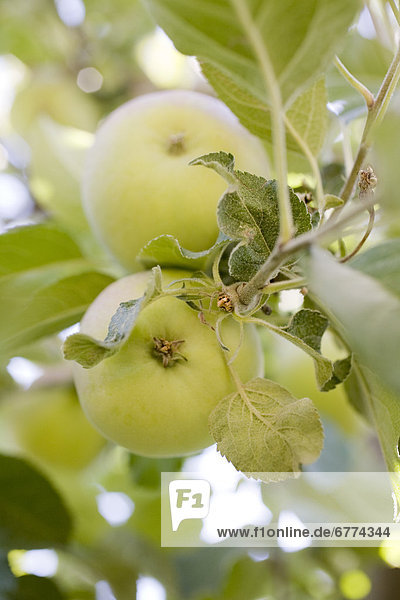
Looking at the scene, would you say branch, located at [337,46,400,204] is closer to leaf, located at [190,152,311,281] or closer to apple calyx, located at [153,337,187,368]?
leaf, located at [190,152,311,281]

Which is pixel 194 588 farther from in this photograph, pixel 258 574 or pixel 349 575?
pixel 349 575

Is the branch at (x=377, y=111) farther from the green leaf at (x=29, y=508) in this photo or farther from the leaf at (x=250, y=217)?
the green leaf at (x=29, y=508)

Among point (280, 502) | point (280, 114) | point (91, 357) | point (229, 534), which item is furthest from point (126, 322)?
point (280, 502)

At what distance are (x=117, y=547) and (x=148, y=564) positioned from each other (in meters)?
0.06

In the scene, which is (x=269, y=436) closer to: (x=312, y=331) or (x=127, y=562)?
(x=312, y=331)

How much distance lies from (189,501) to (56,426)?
53 centimetres

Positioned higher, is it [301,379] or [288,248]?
[301,379]

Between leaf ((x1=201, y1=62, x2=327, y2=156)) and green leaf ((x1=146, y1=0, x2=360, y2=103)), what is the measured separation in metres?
0.12

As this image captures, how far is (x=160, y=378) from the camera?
53 cm

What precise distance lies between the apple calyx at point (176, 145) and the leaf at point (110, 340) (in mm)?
194

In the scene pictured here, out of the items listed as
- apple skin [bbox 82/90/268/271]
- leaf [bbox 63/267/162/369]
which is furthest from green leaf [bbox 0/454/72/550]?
leaf [bbox 63/267/162/369]

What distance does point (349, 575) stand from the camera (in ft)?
4.00

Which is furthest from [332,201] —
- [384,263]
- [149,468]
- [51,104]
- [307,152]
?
[51,104]

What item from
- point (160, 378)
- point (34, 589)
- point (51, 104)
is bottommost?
point (34, 589)
